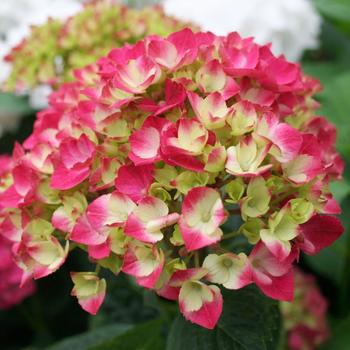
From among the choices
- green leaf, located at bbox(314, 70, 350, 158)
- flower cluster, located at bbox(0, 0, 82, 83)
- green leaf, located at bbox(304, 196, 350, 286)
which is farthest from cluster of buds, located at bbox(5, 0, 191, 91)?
green leaf, located at bbox(304, 196, 350, 286)

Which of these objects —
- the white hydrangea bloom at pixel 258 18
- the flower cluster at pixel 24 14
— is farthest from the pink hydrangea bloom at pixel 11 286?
the white hydrangea bloom at pixel 258 18

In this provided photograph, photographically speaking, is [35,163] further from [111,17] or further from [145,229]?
[111,17]

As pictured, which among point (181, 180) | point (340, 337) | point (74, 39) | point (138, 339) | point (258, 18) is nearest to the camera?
point (181, 180)

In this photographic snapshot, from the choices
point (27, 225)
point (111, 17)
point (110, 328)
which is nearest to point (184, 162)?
point (27, 225)

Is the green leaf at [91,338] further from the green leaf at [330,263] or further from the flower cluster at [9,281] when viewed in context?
the green leaf at [330,263]

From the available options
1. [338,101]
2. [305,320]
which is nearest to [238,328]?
[305,320]

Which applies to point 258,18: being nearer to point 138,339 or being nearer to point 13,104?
point 13,104
